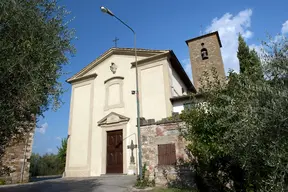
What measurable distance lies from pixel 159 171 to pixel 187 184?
119 centimetres

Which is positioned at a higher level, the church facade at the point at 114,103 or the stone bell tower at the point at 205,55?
the stone bell tower at the point at 205,55

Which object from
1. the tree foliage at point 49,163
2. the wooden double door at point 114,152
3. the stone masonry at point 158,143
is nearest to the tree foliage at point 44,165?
the tree foliage at point 49,163

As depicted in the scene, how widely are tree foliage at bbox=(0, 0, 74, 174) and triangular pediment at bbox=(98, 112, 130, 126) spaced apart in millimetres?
6939

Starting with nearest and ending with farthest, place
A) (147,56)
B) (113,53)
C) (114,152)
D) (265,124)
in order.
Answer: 1. (265,124)
2. (114,152)
3. (147,56)
4. (113,53)

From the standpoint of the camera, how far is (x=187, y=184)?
22.3 ft

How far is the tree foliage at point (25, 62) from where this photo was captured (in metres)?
4.63

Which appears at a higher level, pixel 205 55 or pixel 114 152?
pixel 205 55

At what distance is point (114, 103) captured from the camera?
44.6 ft

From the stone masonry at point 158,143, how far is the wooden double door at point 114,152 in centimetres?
432

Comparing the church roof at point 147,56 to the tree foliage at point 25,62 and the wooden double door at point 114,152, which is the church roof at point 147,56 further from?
the tree foliage at point 25,62

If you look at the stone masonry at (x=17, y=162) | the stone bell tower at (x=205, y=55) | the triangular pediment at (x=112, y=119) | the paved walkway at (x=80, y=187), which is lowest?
the paved walkway at (x=80, y=187)

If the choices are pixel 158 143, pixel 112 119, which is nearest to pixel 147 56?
pixel 112 119

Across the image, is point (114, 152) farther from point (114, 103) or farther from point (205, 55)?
point (205, 55)

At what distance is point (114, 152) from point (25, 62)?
8.79 metres
